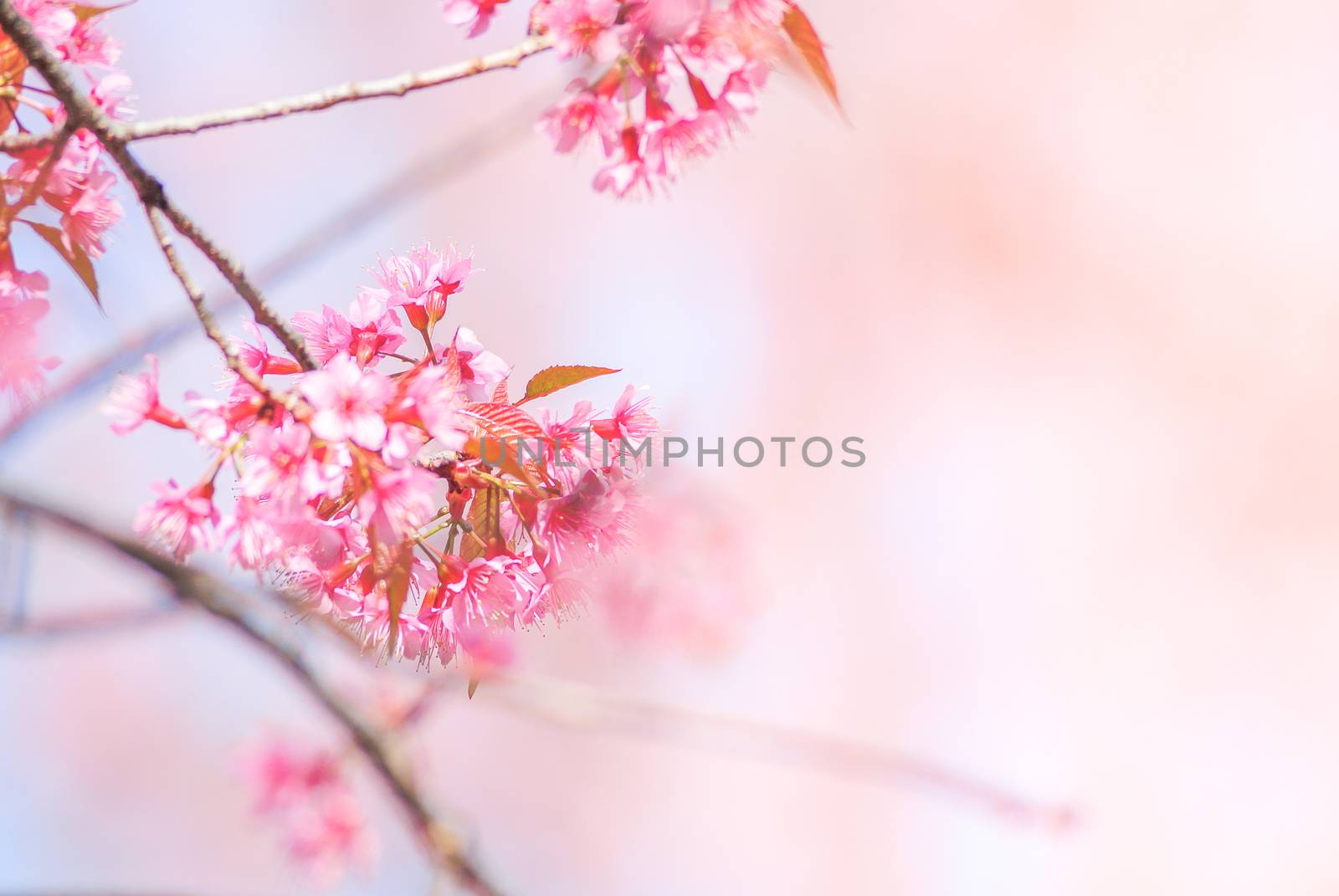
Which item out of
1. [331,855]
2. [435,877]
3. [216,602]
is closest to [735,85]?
[216,602]

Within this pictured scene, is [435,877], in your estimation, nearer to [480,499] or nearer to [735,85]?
[480,499]

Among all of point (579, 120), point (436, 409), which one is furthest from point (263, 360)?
point (579, 120)

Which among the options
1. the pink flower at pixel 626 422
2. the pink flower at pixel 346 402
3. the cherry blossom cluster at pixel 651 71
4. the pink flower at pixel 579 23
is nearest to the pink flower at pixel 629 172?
the cherry blossom cluster at pixel 651 71

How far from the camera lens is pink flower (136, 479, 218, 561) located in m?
0.79

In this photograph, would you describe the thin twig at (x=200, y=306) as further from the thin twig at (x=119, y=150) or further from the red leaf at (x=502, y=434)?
the red leaf at (x=502, y=434)

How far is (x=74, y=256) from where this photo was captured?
807mm

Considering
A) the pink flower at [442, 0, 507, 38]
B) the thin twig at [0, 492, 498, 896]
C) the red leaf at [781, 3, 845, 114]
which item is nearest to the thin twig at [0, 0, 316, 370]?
the pink flower at [442, 0, 507, 38]

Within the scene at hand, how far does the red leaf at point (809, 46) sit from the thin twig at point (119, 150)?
0.49m

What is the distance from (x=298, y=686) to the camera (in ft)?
5.70

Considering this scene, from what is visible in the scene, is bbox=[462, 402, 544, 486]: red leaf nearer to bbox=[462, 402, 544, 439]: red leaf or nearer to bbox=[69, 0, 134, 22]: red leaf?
bbox=[462, 402, 544, 439]: red leaf

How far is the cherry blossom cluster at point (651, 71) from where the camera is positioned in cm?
88

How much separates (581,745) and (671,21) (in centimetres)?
735

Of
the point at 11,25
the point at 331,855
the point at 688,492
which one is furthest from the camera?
the point at 688,492

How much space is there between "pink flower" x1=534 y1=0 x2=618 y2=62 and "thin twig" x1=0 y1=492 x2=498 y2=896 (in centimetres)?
114
